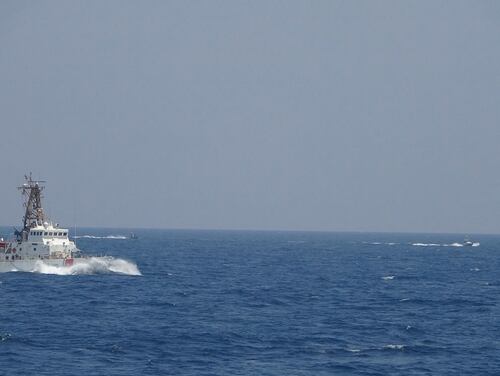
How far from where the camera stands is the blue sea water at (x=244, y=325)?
65312 mm

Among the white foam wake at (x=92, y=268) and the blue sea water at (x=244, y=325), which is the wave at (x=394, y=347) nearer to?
the blue sea water at (x=244, y=325)

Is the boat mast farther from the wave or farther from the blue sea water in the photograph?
the wave

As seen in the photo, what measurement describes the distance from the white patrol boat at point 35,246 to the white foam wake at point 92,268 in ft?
1.69

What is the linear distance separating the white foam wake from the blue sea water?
1.07 metres

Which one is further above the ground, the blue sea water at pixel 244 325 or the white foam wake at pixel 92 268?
the white foam wake at pixel 92 268

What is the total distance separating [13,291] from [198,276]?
1675 inches

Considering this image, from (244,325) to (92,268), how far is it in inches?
2319

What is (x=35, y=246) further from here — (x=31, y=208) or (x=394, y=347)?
(x=394, y=347)

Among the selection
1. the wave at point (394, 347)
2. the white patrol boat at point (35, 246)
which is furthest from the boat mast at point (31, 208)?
the wave at point (394, 347)

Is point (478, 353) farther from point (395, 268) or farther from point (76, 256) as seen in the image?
point (395, 268)

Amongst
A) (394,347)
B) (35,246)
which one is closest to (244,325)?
(394,347)

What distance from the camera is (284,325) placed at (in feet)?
275

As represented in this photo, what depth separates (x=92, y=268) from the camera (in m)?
137

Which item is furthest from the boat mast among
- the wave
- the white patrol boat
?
the wave
